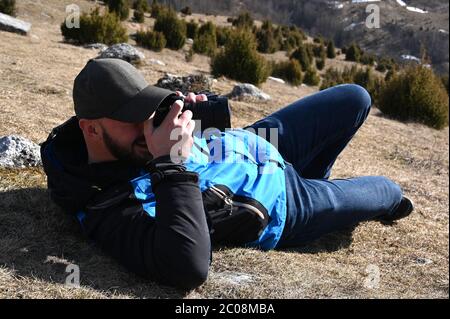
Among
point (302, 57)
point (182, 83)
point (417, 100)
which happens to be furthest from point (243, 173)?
point (302, 57)

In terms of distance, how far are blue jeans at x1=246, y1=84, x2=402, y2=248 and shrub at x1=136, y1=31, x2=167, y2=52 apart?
8.64 meters

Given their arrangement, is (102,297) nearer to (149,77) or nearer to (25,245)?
(25,245)

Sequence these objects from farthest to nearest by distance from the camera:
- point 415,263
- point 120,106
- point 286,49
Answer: point 286,49, point 415,263, point 120,106

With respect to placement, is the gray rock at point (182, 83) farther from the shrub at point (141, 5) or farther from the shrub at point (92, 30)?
the shrub at point (141, 5)

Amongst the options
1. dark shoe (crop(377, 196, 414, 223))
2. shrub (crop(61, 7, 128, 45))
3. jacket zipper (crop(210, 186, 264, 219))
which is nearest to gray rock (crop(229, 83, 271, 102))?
dark shoe (crop(377, 196, 414, 223))

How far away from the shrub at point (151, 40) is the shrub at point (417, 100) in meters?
4.75

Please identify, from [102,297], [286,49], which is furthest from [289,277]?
[286,49]

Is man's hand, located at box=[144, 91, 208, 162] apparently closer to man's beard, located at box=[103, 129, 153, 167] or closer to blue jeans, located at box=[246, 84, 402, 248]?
man's beard, located at box=[103, 129, 153, 167]

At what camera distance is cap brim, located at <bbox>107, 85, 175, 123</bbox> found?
71.9 inches

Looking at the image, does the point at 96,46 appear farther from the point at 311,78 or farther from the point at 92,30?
the point at 311,78

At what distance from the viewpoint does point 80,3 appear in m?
14.3

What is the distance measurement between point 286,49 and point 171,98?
1882 centimetres

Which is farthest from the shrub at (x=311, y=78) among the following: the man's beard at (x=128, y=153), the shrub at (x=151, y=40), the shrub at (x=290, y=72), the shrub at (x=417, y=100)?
the man's beard at (x=128, y=153)

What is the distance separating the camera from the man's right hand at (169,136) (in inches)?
70.6
